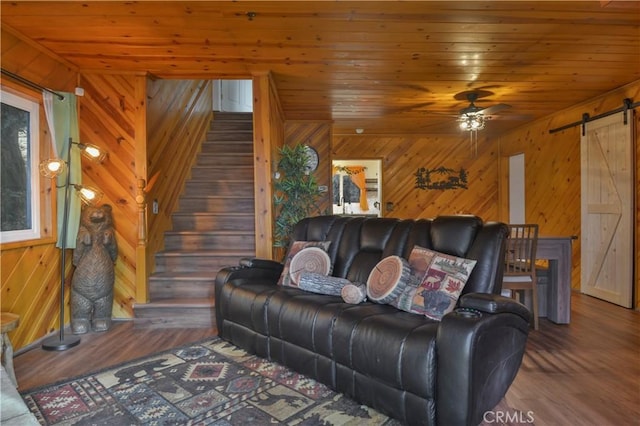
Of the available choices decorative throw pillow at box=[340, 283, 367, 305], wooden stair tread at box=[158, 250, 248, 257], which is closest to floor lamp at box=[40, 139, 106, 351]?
wooden stair tread at box=[158, 250, 248, 257]

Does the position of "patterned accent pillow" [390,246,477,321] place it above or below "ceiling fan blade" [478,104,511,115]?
below

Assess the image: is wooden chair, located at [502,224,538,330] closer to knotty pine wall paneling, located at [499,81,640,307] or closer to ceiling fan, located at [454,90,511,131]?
ceiling fan, located at [454,90,511,131]

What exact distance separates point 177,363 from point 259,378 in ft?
2.20

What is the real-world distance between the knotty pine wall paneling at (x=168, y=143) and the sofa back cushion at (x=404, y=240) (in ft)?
5.73

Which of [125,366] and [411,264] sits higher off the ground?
[411,264]

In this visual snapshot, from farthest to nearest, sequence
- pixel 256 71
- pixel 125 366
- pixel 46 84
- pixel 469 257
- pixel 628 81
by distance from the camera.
Result: pixel 628 81
pixel 256 71
pixel 46 84
pixel 125 366
pixel 469 257

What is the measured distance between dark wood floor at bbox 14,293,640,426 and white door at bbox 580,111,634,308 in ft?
1.92

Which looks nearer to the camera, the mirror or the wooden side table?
the wooden side table

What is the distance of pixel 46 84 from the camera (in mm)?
3250

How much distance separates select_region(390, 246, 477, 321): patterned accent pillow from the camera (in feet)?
6.91

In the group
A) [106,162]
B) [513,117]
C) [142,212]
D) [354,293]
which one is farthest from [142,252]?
[513,117]

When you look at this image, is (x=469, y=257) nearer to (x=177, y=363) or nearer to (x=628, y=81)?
(x=177, y=363)

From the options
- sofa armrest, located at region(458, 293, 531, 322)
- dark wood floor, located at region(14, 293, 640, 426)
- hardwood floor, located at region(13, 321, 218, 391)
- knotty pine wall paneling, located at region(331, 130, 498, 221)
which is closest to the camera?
sofa armrest, located at region(458, 293, 531, 322)

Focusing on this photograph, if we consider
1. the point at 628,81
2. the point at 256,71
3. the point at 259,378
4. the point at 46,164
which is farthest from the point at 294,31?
the point at 628,81
